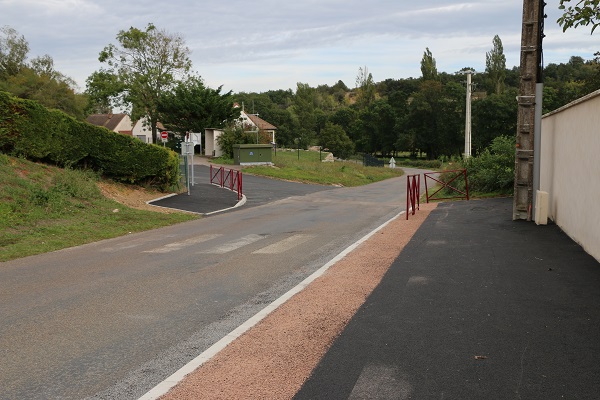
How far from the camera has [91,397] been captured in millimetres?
4445

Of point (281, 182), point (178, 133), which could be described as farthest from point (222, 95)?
point (281, 182)

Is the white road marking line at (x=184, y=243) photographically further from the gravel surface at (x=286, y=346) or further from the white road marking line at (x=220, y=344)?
the gravel surface at (x=286, y=346)

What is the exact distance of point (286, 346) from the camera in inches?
217

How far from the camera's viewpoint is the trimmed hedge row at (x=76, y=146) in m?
19.0

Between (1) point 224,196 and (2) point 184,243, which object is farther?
(1) point 224,196

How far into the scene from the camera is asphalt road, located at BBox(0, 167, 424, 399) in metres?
4.98

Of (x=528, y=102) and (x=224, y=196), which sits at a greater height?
(x=528, y=102)

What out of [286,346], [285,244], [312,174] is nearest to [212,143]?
[312,174]

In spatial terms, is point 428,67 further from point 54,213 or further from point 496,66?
point 54,213

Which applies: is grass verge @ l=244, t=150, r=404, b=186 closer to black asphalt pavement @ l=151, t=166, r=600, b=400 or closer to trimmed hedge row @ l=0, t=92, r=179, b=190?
trimmed hedge row @ l=0, t=92, r=179, b=190

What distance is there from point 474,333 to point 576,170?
6.71m

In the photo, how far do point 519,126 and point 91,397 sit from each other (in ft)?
44.1

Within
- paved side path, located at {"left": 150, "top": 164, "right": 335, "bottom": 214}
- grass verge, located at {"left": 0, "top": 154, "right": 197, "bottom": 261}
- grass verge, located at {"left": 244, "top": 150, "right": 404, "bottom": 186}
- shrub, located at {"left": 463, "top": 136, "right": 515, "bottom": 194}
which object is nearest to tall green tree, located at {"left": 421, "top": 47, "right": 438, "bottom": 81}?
grass verge, located at {"left": 244, "top": 150, "right": 404, "bottom": 186}

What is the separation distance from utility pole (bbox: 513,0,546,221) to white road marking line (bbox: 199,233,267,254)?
22.7 ft
